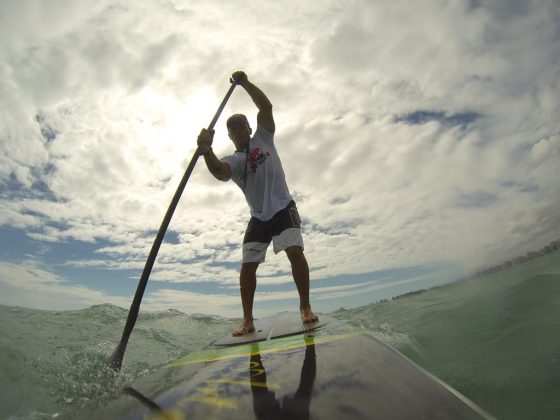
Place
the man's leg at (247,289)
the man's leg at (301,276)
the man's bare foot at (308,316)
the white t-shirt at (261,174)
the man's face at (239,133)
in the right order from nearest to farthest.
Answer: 1. the man's bare foot at (308,316)
2. the man's leg at (301,276)
3. the man's leg at (247,289)
4. the white t-shirt at (261,174)
5. the man's face at (239,133)

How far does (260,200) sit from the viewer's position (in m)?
3.83

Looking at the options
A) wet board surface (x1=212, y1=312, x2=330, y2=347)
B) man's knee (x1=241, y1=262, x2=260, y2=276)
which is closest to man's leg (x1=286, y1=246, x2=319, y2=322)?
wet board surface (x1=212, y1=312, x2=330, y2=347)

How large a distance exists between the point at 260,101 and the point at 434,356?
4035 millimetres

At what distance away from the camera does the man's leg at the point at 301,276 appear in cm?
340

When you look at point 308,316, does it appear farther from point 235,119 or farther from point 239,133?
point 235,119

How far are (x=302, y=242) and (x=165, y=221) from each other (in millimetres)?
1642

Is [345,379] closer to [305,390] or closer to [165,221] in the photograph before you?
[305,390]

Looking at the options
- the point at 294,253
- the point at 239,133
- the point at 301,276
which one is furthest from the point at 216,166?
the point at 301,276

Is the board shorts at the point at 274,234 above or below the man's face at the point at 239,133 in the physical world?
below

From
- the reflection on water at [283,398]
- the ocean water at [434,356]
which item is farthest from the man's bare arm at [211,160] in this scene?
the reflection on water at [283,398]

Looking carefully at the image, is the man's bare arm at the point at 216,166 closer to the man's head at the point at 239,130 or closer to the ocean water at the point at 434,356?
the man's head at the point at 239,130

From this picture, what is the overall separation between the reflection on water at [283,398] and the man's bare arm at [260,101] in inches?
114

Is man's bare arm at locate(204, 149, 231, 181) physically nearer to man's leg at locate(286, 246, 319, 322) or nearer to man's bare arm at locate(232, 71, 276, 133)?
man's bare arm at locate(232, 71, 276, 133)

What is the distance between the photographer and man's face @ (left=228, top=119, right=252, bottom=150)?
387 cm
